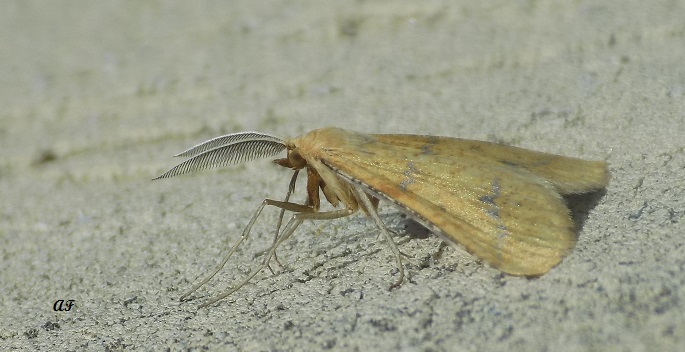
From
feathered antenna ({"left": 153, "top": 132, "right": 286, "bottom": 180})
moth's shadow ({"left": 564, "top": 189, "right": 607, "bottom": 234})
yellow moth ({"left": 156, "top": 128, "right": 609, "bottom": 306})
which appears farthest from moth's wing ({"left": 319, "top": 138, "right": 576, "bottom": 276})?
feathered antenna ({"left": 153, "top": 132, "right": 286, "bottom": 180})

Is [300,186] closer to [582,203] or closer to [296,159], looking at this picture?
[296,159]

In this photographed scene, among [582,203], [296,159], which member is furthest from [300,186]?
[582,203]

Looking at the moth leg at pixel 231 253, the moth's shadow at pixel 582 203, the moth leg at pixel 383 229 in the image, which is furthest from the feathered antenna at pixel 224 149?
the moth's shadow at pixel 582 203

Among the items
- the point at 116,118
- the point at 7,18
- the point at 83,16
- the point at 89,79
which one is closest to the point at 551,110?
the point at 116,118

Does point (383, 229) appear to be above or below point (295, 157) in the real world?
Result: below

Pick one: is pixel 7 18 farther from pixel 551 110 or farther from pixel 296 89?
pixel 551 110

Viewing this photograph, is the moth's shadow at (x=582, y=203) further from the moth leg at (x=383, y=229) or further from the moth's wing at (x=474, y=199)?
the moth leg at (x=383, y=229)

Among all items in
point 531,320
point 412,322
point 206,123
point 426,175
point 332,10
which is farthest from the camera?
point 332,10
